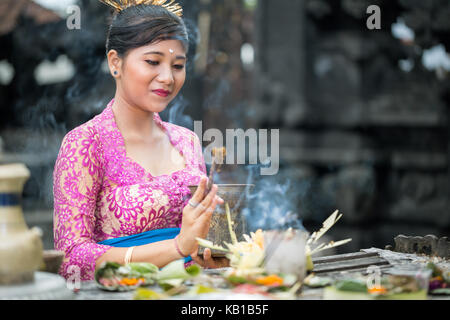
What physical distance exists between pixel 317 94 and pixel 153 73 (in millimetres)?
5576

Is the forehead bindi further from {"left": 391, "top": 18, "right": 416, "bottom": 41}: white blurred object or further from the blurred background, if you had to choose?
{"left": 391, "top": 18, "right": 416, "bottom": 41}: white blurred object

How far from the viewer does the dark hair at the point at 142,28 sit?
2766 mm

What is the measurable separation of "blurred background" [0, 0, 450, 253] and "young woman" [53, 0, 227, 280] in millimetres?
4891

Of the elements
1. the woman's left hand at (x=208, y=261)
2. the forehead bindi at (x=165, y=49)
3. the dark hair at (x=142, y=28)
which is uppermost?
the dark hair at (x=142, y=28)


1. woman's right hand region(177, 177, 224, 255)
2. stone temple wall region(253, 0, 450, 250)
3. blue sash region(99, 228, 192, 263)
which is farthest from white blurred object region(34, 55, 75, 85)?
woman's right hand region(177, 177, 224, 255)

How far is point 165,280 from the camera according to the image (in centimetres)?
201

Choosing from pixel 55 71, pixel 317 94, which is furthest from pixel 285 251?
pixel 55 71

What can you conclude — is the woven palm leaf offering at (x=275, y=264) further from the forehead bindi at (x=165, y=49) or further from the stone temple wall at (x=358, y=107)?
the stone temple wall at (x=358, y=107)

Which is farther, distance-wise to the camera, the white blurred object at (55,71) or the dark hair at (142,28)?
the white blurred object at (55,71)

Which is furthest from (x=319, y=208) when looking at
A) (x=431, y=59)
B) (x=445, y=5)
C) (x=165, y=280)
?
(x=165, y=280)

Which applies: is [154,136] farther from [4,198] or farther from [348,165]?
[348,165]

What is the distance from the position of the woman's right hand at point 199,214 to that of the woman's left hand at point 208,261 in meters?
0.28

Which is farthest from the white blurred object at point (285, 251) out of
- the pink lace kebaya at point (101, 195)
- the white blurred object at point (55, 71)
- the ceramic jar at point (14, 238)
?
the white blurred object at point (55, 71)

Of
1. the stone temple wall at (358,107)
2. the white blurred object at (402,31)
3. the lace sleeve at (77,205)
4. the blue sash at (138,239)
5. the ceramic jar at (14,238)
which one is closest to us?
the ceramic jar at (14,238)
